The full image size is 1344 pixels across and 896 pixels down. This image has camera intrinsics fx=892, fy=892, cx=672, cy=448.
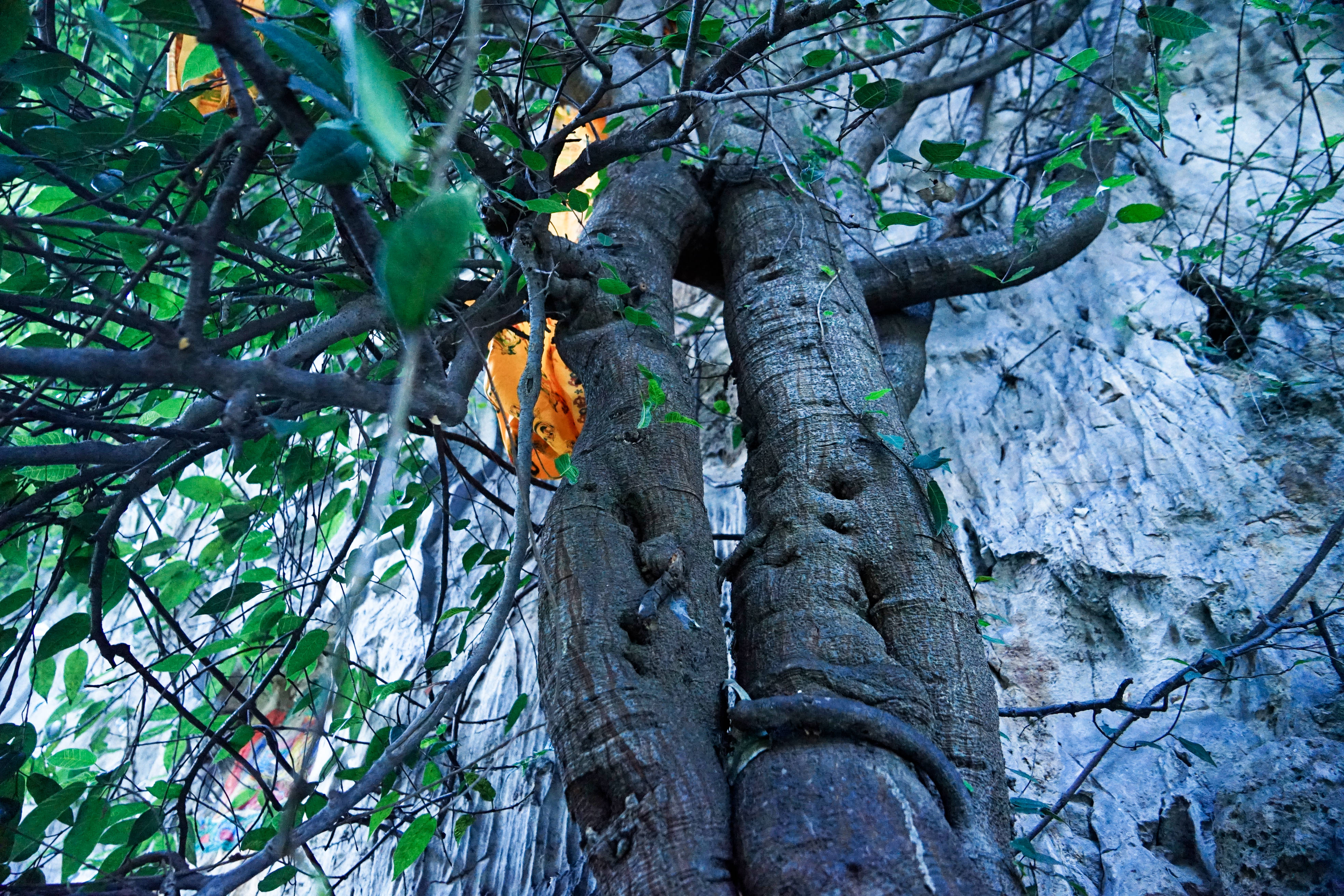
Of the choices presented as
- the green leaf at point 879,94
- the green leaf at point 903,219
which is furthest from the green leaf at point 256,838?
the green leaf at point 879,94

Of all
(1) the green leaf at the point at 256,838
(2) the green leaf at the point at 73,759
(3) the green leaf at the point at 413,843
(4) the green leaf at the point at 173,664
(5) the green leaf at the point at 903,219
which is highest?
(5) the green leaf at the point at 903,219

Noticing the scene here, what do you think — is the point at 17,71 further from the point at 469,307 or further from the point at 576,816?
the point at 576,816

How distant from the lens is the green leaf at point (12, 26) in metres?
1.08

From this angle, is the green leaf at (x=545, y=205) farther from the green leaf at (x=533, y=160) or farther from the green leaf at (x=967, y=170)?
the green leaf at (x=967, y=170)

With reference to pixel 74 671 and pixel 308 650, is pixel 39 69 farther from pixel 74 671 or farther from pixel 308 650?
pixel 74 671

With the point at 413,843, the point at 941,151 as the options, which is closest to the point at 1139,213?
the point at 941,151

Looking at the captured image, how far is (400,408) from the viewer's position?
613 millimetres

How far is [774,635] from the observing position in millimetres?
1127

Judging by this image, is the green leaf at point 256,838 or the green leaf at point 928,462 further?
the green leaf at point 256,838

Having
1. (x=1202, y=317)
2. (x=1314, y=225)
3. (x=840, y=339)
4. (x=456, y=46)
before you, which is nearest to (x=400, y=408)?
(x=840, y=339)

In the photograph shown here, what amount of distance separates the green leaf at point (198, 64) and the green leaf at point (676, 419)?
0.84 metres

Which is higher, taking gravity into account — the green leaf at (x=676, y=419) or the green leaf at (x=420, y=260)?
the green leaf at (x=676, y=419)

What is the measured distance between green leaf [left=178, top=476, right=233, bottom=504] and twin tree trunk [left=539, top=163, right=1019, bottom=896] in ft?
2.50

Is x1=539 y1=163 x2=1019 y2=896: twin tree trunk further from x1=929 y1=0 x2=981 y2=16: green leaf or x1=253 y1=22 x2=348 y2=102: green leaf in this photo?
x1=253 y1=22 x2=348 y2=102: green leaf
